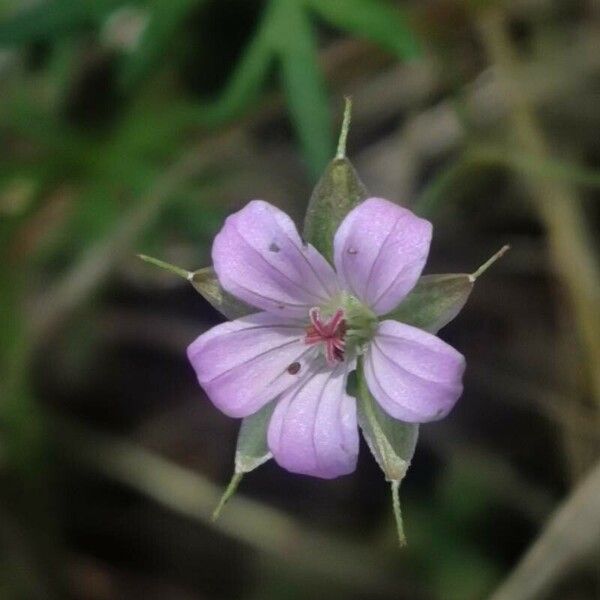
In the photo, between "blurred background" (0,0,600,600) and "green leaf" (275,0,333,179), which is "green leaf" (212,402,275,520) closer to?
"green leaf" (275,0,333,179)

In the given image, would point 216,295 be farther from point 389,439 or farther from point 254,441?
point 389,439

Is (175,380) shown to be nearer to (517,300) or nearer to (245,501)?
(245,501)

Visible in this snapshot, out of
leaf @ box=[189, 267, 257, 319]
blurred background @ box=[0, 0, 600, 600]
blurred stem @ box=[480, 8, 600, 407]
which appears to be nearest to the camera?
leaf @ box=[189, 267, 257, 319]

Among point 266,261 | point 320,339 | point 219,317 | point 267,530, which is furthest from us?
point 219,317

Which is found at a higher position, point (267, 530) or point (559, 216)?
point (559, 216)

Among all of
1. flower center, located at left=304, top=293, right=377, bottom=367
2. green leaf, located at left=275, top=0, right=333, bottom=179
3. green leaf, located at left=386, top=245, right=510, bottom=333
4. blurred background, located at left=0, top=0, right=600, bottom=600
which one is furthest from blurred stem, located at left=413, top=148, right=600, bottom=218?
green leaf, located at left=386, top=245, right=510, bottom=333

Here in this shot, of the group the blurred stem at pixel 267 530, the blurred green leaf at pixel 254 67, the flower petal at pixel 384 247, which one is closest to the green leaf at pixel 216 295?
the flower petal at pixel 384 247

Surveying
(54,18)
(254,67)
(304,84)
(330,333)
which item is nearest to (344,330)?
(330,333)
